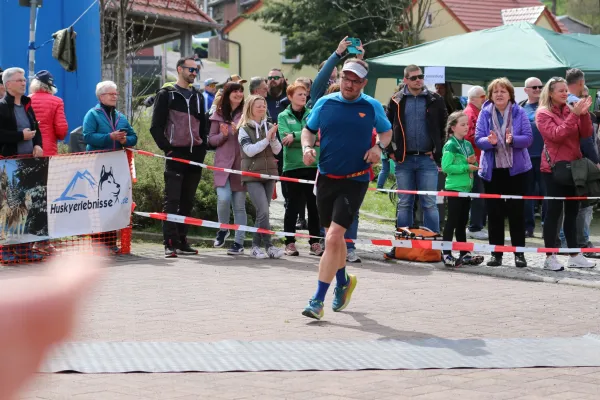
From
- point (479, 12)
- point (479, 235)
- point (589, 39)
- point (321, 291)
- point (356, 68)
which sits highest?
point (479, 12)

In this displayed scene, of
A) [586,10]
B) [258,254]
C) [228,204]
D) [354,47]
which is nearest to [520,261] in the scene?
[258,254]

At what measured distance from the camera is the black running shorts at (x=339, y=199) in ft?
25.9

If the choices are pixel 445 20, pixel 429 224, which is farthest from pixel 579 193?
pixel 445 20

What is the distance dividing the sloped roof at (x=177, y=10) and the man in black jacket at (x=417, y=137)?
17.7 metres

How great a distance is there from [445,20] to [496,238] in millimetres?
44802

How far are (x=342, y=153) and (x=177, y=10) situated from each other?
79.0ft

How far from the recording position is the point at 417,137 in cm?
1164

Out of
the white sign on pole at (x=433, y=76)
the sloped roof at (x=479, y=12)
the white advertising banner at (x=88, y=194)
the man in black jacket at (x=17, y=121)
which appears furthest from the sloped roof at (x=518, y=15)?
the sloped roof at (x=479, y=12)

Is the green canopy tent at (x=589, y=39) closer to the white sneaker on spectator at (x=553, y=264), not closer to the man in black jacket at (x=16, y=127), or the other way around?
the white sneaker on spectator at (x=553, y=264)

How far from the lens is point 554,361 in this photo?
6457mm

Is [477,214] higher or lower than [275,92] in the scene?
lower

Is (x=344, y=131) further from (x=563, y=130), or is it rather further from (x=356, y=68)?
(x=563, y=130)

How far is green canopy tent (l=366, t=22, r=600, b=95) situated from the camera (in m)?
16.1

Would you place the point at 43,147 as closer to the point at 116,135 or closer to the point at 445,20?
the point at 116,135
